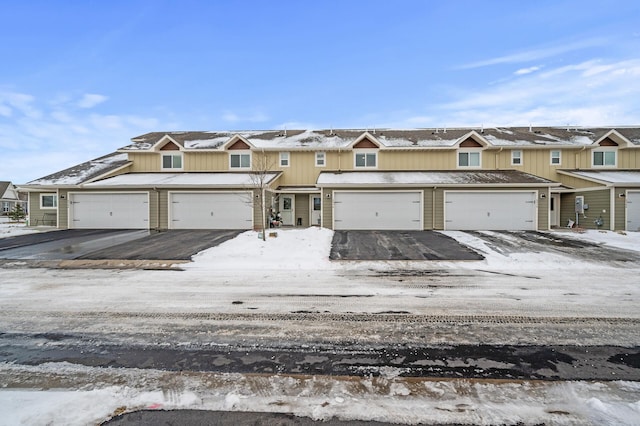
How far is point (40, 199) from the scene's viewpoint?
21.6m

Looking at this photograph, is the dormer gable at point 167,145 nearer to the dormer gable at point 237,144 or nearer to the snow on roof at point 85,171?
the snow on roof at point 85,171

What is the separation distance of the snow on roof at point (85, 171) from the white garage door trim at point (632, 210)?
29731 millimetres

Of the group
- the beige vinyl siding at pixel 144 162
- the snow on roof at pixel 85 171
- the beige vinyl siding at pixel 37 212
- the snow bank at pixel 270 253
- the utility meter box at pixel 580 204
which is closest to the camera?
the snow bank at pixel 270 253

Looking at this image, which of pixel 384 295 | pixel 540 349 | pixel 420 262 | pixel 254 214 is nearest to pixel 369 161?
pixel 254 214

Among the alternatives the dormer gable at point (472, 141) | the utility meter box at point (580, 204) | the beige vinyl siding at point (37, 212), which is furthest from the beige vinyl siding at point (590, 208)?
the beige vinyl siding at point (37, 212)

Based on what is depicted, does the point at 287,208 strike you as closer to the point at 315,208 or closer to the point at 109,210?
the point at 315,208

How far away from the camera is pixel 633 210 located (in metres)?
17.2

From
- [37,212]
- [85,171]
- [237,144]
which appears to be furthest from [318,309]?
[37,212]

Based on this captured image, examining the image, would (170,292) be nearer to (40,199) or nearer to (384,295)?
(384,295)

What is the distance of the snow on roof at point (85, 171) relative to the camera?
18.4 m

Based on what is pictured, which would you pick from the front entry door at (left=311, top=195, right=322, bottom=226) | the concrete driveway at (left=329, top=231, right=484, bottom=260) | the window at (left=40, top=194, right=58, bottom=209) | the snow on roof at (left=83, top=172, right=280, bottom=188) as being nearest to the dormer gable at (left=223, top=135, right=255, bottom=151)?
the snow on roof at (left=83, top=172, right=280, bottom=188)

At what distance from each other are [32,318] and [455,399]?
6071 mm

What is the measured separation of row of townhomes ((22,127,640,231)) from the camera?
55.7 feet

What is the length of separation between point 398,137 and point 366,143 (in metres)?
2.83
